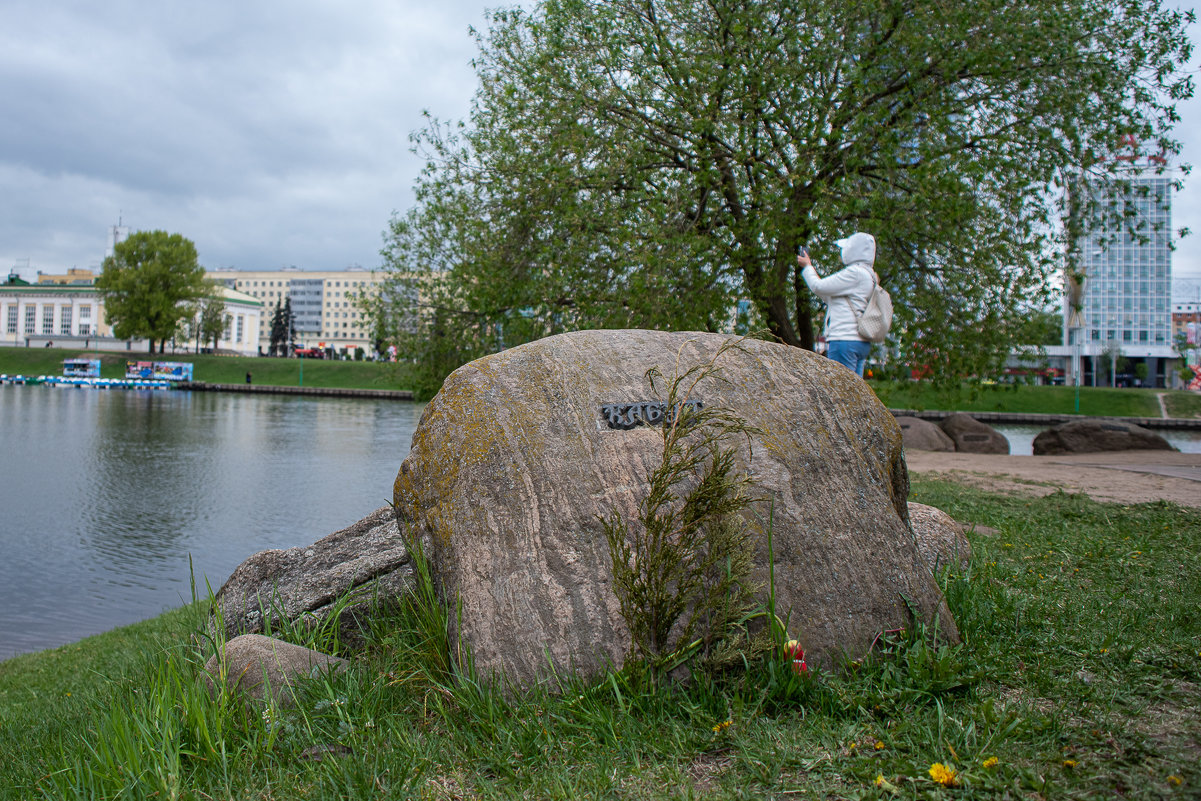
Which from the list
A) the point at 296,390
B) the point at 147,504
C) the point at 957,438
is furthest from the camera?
the point at 296,390

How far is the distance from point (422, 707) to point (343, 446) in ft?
85.9

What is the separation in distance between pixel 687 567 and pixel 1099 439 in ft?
60.3

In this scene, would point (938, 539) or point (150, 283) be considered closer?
point (938, 539)

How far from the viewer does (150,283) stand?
8119cm

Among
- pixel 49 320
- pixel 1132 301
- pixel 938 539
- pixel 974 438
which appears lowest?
pixel 938 539

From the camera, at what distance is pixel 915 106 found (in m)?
13.2

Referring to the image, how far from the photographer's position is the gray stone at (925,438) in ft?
64.8

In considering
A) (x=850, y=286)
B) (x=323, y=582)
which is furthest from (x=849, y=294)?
(x=323, y=582)

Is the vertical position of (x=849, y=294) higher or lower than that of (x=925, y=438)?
higher

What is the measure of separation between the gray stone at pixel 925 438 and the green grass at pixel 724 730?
16.2 meters

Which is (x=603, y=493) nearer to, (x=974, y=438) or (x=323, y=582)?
(x=323, y=582)

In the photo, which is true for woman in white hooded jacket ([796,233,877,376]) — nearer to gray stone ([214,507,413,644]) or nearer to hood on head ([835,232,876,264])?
hood on head ([835,232,876,264])

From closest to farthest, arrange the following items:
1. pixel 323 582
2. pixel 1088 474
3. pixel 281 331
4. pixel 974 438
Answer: pixel 323 582, pixel 1088 474, pixel 974 438, pixel 281 331

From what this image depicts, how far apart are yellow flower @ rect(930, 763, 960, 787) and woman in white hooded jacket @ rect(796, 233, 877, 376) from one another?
6.06 meters
